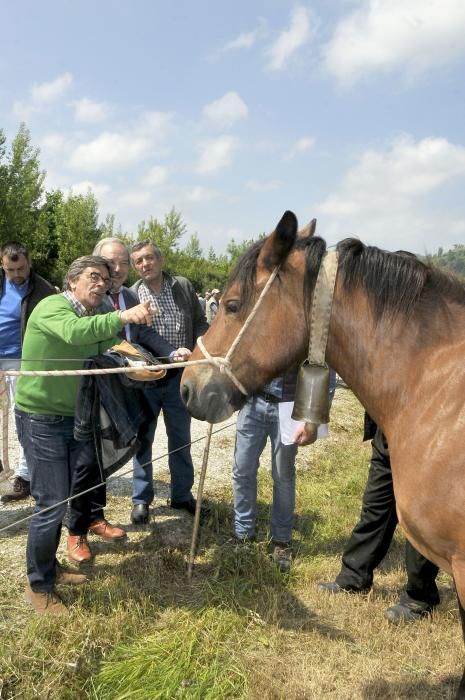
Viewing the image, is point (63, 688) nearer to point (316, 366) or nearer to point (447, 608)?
point (316, 366)

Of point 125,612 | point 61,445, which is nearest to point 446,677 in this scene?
point 125,612

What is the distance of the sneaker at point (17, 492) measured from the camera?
441 centimetres

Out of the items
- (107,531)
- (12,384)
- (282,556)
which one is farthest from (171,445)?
(12,384)

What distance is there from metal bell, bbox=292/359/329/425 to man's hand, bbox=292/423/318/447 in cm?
91

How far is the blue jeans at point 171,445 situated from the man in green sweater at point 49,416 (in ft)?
3.84

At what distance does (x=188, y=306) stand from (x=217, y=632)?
2.56m

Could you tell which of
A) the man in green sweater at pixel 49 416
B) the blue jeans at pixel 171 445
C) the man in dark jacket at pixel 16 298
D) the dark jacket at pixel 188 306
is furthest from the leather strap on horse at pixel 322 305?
the man in dark jacket at pixel 16 298

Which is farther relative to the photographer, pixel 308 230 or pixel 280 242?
pixel 308 230

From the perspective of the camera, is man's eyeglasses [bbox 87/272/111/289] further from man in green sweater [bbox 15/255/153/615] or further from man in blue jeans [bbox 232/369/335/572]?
man in blue jeans [bbox 232/369/335/572]

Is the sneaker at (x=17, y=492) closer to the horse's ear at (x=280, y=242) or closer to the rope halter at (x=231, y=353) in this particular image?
the rope halter at (x=231, y=353)

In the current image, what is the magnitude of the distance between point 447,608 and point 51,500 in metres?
2.64

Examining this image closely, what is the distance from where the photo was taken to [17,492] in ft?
14.7

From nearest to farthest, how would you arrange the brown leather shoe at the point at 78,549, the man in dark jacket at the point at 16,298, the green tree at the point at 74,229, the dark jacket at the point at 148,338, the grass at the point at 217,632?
the grass at the point at 217,632
the brown leather shoe at the point at 78,549
the dark jacket at the point at 148,338
the man in dark jacket at the point at 16,298
the green tree at the point at 74,229

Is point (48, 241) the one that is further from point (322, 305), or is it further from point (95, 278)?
point (322, 305)
